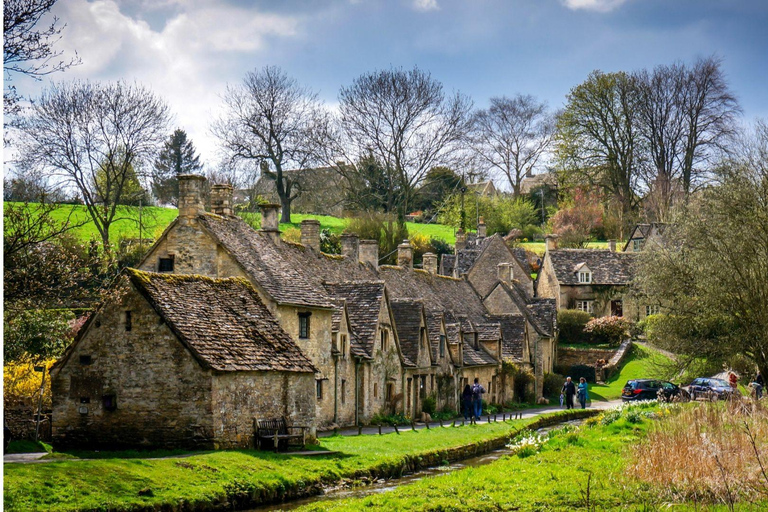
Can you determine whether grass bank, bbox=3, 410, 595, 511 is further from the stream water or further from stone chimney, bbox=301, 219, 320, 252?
stone chimney, bbox=301, 219, 320, 252

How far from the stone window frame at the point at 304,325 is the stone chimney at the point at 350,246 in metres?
15.5

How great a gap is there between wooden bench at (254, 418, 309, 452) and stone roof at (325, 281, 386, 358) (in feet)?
39.3

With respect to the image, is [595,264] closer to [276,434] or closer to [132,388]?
[276,434]

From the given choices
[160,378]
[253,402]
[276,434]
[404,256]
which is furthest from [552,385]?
[160,378]

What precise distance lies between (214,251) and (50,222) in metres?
15.3

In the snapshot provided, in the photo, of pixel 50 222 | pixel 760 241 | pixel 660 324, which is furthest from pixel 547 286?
pixel 50 222

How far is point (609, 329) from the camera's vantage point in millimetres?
74750

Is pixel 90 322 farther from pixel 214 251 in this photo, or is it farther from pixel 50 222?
pixel 214 251

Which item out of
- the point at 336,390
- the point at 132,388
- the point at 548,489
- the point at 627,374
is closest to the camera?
the point at 548,489

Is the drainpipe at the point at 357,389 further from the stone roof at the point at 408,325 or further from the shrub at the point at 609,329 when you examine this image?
the shrub at the point at 609,329

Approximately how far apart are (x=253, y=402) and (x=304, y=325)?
937 cm

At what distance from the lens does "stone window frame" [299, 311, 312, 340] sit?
117 ft

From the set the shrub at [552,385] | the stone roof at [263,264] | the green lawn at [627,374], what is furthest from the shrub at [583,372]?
the stone roof at [263,264]

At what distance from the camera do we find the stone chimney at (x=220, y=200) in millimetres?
41062
